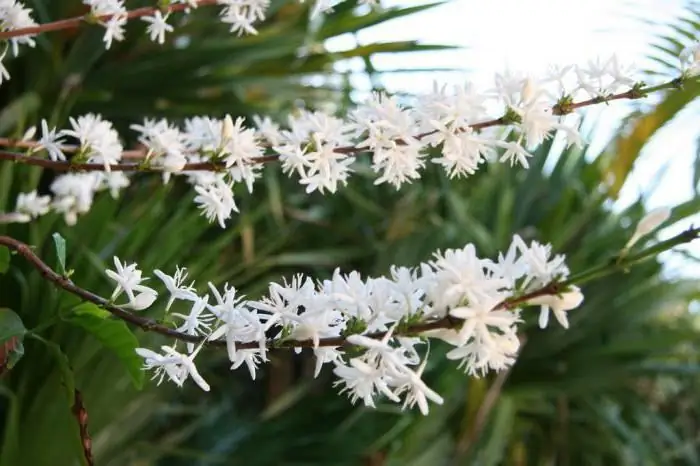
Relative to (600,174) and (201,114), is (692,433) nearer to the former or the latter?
(600,174)

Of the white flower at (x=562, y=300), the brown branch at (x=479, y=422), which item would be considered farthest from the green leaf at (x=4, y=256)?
the brown branch at (x=479, y=422)

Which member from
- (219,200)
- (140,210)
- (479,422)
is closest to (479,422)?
(479,422)

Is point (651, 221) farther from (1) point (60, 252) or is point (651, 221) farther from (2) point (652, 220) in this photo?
(1) point (60, 252)

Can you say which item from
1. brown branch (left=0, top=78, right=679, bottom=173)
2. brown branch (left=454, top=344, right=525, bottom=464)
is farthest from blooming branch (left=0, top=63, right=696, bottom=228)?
brown branch (left=454, top=344, right=525, bottom=464)

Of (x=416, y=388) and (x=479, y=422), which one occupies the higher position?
(x=416, y=388)

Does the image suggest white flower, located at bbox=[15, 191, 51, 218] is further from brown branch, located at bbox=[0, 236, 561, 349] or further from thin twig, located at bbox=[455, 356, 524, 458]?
thin twig, located at bbox=[455, 356, 524, 458]

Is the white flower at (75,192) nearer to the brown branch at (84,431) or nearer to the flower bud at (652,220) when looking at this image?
the brown branch at (84,431)
